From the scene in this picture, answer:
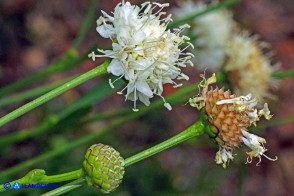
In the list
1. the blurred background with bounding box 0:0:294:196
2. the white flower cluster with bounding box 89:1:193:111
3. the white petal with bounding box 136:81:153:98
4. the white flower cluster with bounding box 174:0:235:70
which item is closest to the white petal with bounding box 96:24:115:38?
the white flower cluster with bounding box 89:1:193:111

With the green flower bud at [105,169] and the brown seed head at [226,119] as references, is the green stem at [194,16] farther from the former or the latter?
the green flower bud at [105,169]

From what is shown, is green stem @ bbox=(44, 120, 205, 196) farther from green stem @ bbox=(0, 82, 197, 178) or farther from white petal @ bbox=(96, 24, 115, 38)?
green stem @ bbox=(0, 82, 197, 178)

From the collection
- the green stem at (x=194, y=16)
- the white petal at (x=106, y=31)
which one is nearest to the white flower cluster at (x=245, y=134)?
the white petal at (x=106, y=31)

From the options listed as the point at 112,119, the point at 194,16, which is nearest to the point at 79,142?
the point at 194,16

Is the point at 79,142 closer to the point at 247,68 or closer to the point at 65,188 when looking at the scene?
the point at 247,68

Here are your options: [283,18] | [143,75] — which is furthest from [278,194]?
[143,75]
